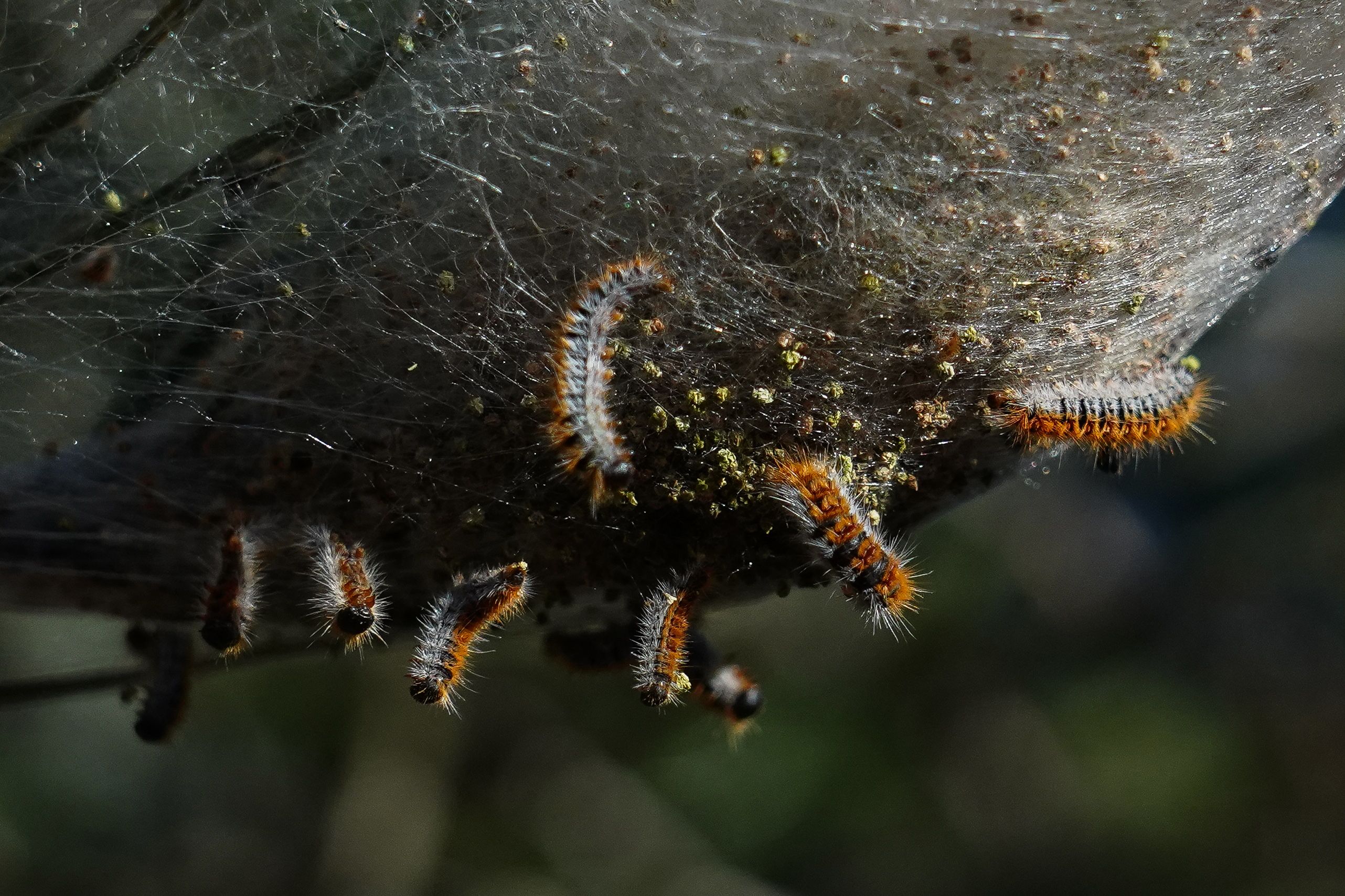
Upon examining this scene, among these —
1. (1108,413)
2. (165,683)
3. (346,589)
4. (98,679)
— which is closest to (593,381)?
(346,589)

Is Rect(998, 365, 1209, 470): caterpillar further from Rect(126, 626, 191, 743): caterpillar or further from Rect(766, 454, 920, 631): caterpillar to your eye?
Rect(126, 626, 191, 743): caterpillar

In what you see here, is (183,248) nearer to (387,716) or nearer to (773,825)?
(387,716)

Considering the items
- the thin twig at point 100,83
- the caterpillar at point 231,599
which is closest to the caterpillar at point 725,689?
the caterpillar at point 231,599

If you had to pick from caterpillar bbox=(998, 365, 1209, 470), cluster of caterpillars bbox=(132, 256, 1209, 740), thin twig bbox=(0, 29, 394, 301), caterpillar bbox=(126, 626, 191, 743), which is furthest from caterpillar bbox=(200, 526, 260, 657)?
caterpillar bbox=(998, 365, 1209, 470)

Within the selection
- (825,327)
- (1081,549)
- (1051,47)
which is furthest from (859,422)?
(1081,549)

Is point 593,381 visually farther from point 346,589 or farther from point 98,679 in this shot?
point 98,679

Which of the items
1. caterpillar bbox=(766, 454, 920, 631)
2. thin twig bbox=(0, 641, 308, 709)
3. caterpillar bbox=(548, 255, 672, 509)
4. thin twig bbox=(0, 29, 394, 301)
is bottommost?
thin twig bbox=(0, 641, 308, 709)
